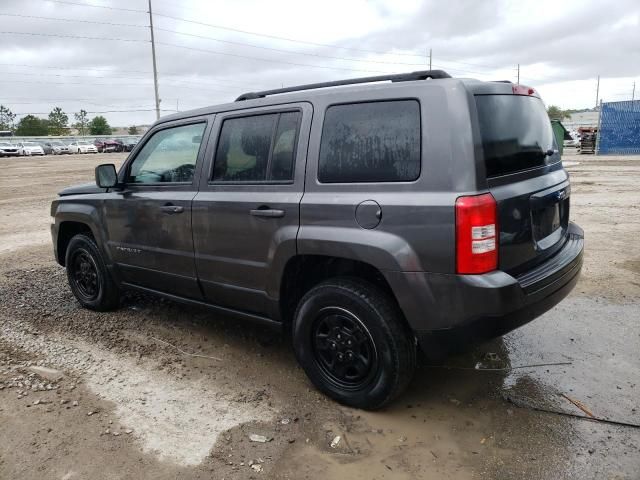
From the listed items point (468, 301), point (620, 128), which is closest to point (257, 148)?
point (468, 301)

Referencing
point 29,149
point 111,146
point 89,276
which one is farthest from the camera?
point 111,146

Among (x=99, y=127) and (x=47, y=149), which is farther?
(x=99, y=127)

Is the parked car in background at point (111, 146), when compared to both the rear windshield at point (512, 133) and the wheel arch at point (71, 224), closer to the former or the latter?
the wheel arch at point (71, 224)

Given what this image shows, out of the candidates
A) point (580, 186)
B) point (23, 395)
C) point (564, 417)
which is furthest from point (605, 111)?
point (23, 395)

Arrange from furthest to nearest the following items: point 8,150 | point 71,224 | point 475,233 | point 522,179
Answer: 1. point 8,150
2. point 71,224
3. point 522,179
4. point 475,233

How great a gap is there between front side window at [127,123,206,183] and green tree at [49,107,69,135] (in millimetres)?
101529

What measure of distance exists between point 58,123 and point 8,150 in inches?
2316

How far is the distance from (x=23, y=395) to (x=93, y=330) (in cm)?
117

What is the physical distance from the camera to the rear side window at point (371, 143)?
282 cm

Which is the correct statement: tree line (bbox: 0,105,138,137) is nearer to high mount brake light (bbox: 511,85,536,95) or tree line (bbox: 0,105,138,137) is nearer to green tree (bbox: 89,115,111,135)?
green tree (bbox: 89,115,111,135)

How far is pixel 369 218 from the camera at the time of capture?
113 inches

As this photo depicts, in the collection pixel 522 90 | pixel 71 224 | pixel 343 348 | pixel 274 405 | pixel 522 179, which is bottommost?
pixel 274 405

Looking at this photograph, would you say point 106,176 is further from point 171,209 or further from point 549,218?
point 549,218

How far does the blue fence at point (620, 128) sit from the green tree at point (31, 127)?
89.1 meters
